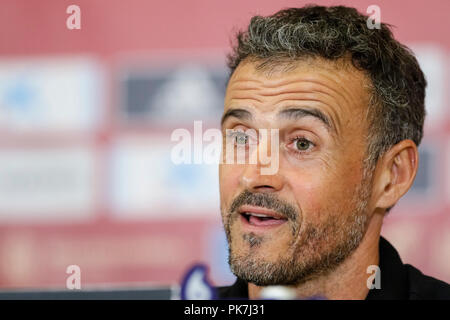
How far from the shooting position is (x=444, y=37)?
246 cm

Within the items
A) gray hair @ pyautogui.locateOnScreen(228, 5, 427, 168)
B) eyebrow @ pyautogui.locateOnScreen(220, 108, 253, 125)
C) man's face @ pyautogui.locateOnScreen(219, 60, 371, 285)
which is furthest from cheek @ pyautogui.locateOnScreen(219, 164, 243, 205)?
gray hair @ pyautogui.locateOnScreen(228, 5, 427, 168)

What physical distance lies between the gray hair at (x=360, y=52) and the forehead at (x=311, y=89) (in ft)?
0.06

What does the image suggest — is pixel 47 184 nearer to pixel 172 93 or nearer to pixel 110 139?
pixel 110 139

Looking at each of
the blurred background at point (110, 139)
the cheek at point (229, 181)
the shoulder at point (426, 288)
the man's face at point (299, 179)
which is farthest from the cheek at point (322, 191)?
the blurred background at point (110, 139)

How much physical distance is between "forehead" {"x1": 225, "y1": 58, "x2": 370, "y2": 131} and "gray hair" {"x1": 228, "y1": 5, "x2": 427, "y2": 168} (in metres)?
0.02

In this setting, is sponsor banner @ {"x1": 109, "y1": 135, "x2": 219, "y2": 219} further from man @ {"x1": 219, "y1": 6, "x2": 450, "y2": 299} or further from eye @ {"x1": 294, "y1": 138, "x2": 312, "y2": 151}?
eye @ {"x1": 294, "y1": 138, "x2": 312, "y2": 151}

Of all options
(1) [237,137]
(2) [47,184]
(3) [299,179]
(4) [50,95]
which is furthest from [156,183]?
(3) [299,179]

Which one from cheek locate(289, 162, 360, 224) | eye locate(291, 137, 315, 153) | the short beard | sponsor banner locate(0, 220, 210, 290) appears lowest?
sponsor banner locate(0, 220, 210, 290)

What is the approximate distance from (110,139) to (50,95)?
32cm

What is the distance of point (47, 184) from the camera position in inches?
106

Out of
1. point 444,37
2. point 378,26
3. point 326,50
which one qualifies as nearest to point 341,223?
point 326,50

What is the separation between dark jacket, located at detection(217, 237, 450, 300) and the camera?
1.34 meters

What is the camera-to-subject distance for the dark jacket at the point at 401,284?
4.40ft

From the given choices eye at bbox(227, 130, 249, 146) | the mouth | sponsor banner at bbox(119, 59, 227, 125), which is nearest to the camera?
the mouth
